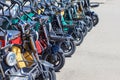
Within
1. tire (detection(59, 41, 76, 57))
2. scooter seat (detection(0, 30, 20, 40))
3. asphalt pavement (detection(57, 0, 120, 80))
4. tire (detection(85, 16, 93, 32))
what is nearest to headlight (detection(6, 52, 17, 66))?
scooter seat (detection(0, 30, 20, 40))

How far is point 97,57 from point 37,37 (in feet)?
7.92

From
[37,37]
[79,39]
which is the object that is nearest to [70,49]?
[79,39]

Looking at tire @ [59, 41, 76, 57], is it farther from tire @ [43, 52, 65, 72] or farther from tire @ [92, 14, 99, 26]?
tire @ [92, 14, 99, 26]

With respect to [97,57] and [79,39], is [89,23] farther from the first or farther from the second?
[97,57]

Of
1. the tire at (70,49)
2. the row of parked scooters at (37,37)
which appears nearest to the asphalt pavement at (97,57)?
the tire at (70,49)

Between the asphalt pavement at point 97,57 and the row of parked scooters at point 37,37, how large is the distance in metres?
0.26

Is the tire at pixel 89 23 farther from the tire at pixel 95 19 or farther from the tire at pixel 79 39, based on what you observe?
the tire at pixel 79 39

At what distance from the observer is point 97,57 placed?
852 cm

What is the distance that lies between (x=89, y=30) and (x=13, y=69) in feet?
19.4

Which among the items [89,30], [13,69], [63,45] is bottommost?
[89,30]

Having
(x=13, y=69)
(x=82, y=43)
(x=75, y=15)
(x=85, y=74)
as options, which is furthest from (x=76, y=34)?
(x=13, y=69)

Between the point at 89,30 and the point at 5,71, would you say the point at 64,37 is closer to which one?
the point at 5,71

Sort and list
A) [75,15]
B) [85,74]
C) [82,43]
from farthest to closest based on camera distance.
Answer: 1. [75,15]
2. [82,43]
3. [85,74]

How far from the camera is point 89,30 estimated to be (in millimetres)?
11125
